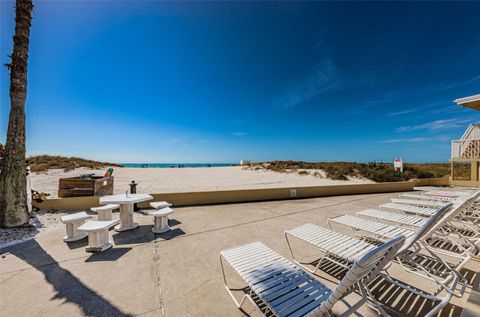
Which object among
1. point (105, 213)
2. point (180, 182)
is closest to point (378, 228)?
point (105, 213)

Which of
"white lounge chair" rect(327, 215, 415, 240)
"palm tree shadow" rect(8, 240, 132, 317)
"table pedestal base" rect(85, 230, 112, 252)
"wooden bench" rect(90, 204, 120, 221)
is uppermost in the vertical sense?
"white lounge chair" rect(327, 215, 415, 240)

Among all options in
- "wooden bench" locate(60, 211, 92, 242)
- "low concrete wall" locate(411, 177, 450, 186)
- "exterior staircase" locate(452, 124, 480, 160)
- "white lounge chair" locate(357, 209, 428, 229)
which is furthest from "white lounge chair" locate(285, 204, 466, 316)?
"low concrete wall" locate(411, 177, 450, 186)

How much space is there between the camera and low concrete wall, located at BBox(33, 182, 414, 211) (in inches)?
241

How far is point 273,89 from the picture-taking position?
18750 millimetres

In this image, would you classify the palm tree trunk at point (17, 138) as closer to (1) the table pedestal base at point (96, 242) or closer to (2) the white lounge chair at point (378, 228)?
(1) the table pedestal base at point (96, 242)

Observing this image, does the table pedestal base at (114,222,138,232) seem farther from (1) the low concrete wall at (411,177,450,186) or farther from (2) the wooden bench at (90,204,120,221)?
(1) the low concrete wall at (411,177,450,186)

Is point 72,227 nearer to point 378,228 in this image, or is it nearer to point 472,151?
point 378,228

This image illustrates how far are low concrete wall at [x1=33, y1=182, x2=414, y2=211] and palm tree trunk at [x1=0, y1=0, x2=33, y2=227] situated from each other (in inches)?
57.3

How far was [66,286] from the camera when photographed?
2.43 meters

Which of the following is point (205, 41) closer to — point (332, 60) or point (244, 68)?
point (244, 68)

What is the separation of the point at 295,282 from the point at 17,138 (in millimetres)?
7105

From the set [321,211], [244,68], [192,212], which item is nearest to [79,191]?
[192,212]

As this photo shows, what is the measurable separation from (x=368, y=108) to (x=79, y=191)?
2925cm

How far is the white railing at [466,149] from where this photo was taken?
9.72 metres
